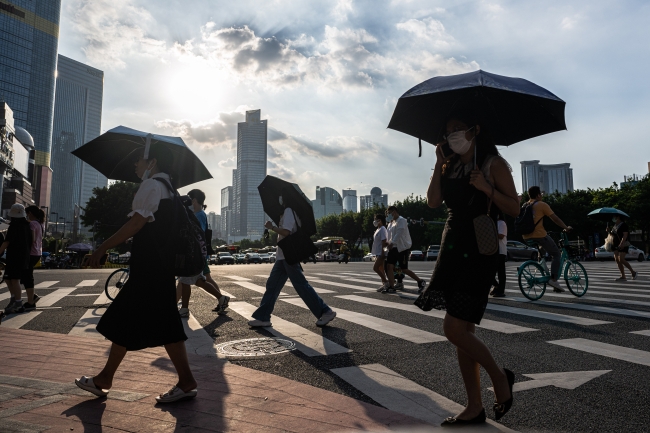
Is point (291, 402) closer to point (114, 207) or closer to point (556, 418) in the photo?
point (556, 418)

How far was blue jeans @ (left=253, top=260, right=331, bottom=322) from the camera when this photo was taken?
5941 mm

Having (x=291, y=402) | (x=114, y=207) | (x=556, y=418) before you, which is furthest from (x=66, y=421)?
(x=114, y=207)

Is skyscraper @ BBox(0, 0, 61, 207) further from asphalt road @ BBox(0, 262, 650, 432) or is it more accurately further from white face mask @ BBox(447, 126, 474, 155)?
white face mask @ BBox(447, 126, 474, 155)

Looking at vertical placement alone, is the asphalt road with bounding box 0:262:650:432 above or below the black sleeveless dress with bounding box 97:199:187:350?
below

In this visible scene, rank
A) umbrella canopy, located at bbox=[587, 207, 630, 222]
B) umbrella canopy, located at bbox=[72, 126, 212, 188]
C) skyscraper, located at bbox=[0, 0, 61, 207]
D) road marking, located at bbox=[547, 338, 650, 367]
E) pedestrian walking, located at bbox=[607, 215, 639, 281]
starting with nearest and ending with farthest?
1. road marking, located at bbox=[547, 338, 650, 367]
2. umbrella canopy, located at bbox=[72, 126, 212, 188]
3. pedestrian walking, located at bbox=[607, 215, 639, 281]
4. umbrella canopy, located at bbox=[587, 207, 630, 222]
5. skyscraper, located at bbox=[0, 0, 61, 207]

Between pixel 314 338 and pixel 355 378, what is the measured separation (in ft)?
5.36

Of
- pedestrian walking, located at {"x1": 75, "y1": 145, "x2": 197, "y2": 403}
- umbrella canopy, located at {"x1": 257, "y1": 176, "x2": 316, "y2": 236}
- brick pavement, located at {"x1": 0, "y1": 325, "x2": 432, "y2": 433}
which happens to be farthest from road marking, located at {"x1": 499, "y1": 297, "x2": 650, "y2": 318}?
pedestrian walking, located at {"x1": 75, "y1": 145, "x2": 197, "y2": 403}

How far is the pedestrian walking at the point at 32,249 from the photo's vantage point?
25.2ft

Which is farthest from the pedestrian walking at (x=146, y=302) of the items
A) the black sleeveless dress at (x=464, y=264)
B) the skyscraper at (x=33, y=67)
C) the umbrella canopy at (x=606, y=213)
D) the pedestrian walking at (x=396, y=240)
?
the skyscraper at (x=33, y=67)

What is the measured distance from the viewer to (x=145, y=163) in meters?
3.50

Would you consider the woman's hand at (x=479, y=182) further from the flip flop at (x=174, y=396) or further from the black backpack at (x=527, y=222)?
the black backpack at (x=527, y=222)

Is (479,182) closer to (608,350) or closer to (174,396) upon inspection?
(174,396)

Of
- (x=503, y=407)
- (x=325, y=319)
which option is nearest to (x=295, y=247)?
(x=325, y=319)

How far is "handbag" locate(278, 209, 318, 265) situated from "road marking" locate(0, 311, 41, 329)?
11.6ft
